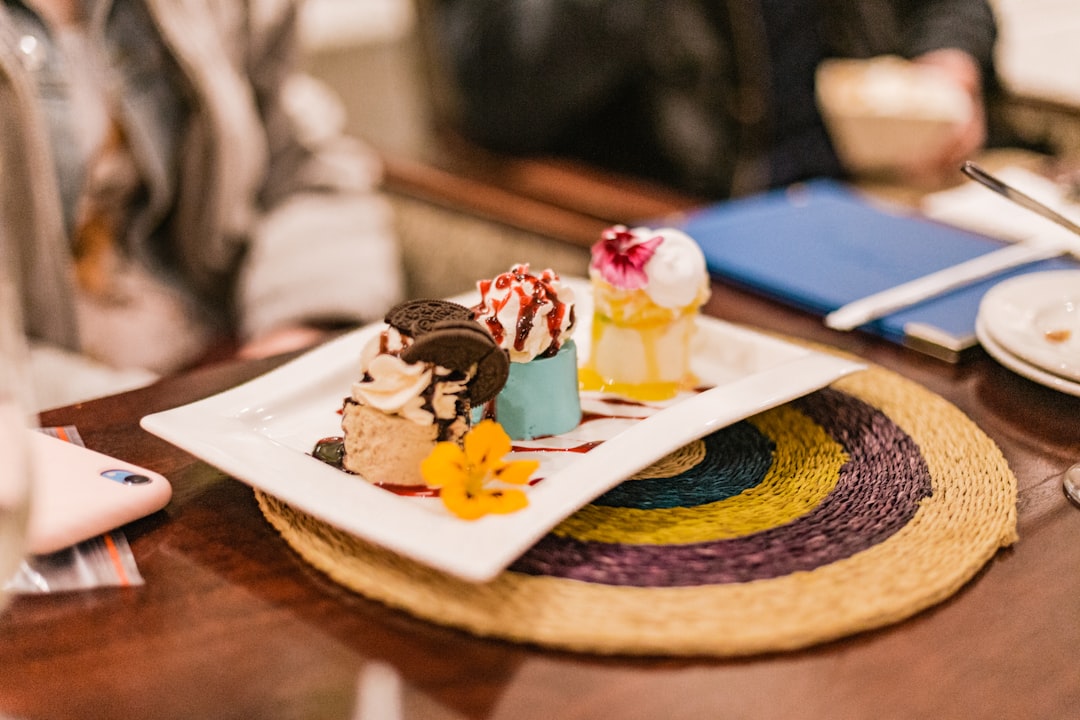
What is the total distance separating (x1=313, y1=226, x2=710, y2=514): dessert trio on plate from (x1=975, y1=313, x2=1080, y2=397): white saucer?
26cm

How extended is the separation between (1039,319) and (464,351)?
1.76 ft

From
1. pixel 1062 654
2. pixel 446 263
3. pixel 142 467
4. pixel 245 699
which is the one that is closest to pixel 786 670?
pixel 1062 654

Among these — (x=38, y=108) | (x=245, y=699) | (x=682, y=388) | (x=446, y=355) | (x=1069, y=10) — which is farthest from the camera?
(x=1069, y=10)

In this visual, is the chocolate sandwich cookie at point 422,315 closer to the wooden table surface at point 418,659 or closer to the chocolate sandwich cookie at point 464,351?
the chocolate sandwich cookie at point 464,351

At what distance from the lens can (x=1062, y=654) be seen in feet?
1.58

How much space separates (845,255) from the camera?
1056mm

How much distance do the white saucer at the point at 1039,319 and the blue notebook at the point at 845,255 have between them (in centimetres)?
3

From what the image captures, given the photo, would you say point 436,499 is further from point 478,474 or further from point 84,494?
point 84,494

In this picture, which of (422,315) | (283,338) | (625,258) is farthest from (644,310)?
A: (283,338)

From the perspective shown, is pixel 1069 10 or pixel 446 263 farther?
pixel 1069 10

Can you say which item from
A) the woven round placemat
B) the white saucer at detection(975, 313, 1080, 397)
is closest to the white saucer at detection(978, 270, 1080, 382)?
the white saucer at detection(975, 313, 1080, 397)

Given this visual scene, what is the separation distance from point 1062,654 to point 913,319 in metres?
0.45

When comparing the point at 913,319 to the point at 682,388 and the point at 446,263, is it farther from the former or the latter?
the point at 446,263

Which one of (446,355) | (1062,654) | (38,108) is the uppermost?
(38,108)
